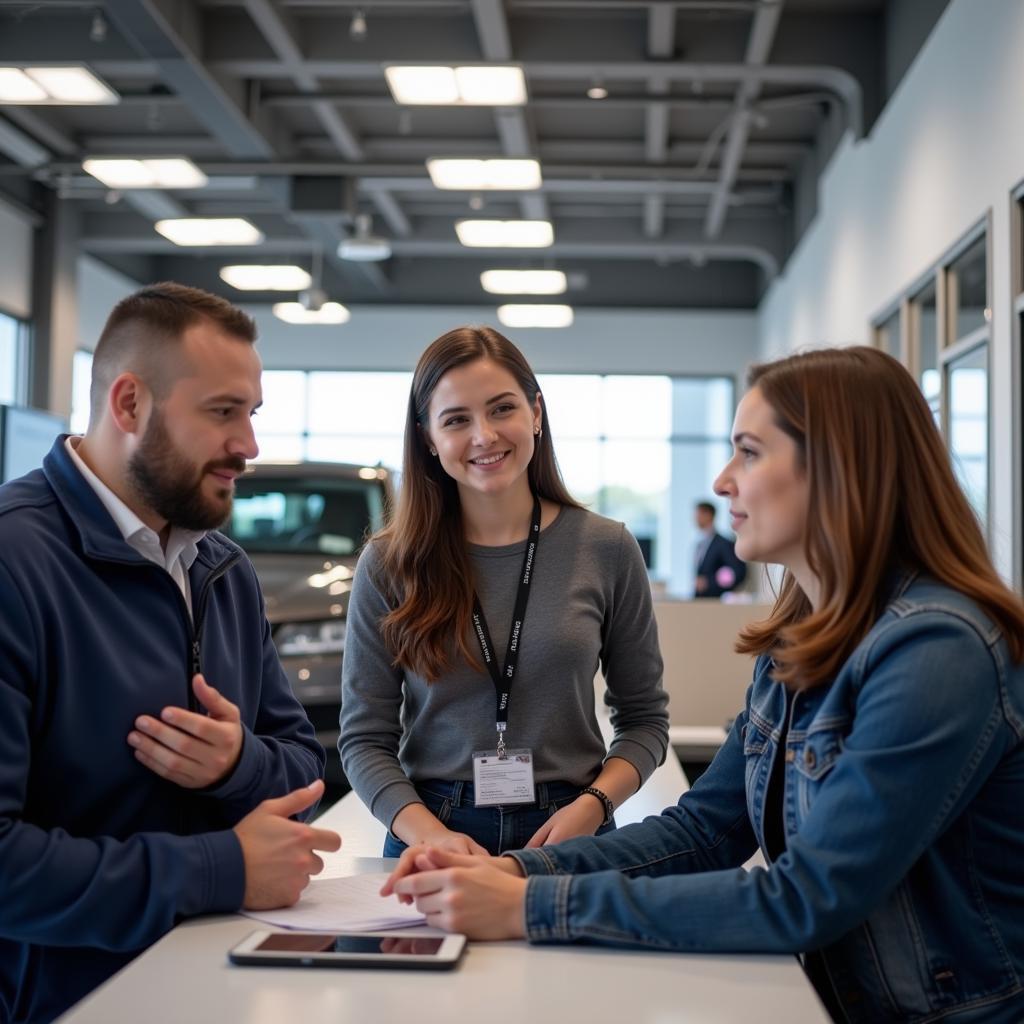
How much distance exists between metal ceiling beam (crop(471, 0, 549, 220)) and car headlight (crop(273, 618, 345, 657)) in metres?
3.31

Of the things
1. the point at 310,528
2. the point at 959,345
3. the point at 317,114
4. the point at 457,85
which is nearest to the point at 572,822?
the point at 310,528

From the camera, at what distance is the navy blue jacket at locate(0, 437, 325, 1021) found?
1295 millimetres

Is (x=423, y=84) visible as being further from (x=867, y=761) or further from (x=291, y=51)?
(x=867, y=761)

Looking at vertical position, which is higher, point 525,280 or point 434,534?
point 525,280

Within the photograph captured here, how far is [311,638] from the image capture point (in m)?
4.82

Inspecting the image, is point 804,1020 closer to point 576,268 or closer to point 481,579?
point 481,579

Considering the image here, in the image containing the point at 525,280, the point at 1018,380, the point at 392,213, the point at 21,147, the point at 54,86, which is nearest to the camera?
the point at 1018,380

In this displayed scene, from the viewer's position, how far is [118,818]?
1.45 meters

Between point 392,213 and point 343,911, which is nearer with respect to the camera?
point 343,911

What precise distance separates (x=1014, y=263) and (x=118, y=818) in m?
4.29

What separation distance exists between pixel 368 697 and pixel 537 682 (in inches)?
10.9

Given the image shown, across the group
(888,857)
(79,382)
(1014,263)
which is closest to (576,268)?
(79,382)

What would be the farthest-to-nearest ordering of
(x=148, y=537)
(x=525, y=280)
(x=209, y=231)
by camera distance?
(x=525, y=280)
(x=209, y=231)
(x=148, y=537)

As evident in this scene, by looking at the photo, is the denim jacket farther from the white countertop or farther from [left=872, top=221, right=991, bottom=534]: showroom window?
[left=872, top=221, right=991, bottom=534]: showroom window
